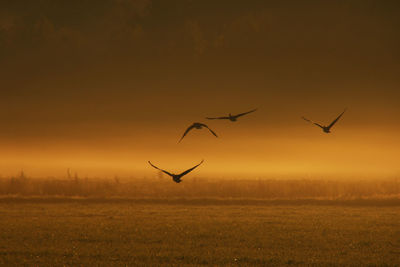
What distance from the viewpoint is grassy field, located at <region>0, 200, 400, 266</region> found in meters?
24.6

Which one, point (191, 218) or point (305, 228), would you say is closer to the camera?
point (305, 228)

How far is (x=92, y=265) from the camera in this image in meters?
23.0

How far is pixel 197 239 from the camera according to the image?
102 feet

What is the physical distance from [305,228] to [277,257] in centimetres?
1178

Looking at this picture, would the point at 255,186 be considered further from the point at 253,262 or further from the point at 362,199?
the point at 253,262

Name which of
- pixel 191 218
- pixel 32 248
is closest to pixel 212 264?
pixel 32 248

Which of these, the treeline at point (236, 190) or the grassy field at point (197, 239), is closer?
the grassy field at point (197, 239)

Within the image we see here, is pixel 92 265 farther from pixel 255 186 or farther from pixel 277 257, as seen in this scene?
pixel 255 186

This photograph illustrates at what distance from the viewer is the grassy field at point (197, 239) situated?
2462cm

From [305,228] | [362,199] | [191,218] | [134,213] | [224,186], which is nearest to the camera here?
[305,228]

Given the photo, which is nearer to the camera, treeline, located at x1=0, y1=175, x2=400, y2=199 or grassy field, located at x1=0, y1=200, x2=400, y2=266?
grassy field, located at x1=0, y1=200, x2=400, y2=266

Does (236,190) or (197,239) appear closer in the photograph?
(197,239)

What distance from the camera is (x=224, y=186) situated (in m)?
82.8

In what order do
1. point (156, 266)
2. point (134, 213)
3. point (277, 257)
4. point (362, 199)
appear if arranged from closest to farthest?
point (156, 266), point (277, 257), point (134, 213), point (362, 199)
